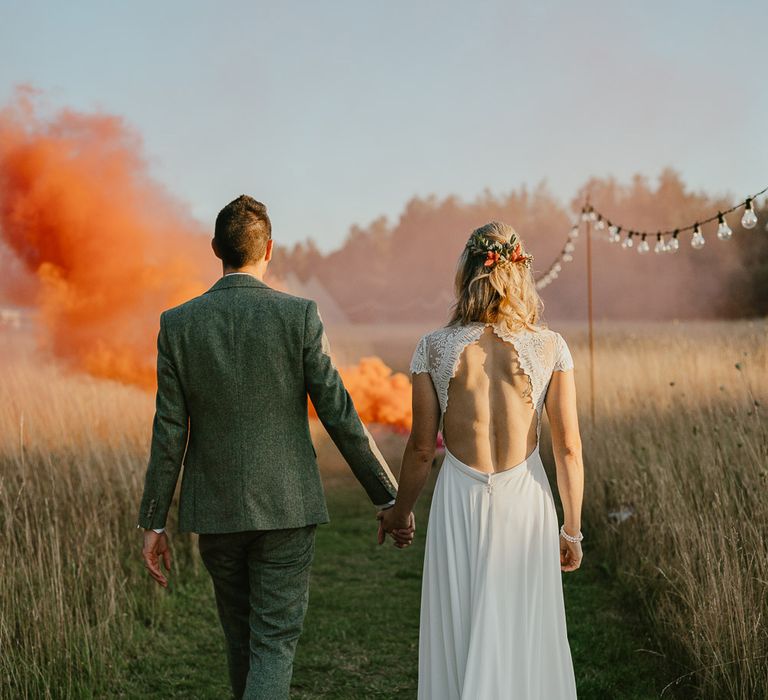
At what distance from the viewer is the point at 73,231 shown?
50.3ft

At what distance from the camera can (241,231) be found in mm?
3521

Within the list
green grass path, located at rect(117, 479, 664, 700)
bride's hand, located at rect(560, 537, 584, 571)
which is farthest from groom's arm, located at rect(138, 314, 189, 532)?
green grass path, located at rect(117, 479, 664, 700)

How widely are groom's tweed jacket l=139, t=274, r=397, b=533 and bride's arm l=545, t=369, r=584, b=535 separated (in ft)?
2.74

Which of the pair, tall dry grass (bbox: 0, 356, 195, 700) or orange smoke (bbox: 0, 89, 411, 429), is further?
orange smoke (bbox: 0, 89, 411, 429)

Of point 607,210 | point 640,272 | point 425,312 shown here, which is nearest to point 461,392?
point 425,312

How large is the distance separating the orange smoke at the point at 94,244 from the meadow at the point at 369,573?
269 inches

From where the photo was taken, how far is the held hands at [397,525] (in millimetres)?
3715

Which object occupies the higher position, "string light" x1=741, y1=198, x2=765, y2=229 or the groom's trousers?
"string light" x1=741, y1=198, x2=765, y2=229

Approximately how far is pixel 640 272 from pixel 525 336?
108 feet

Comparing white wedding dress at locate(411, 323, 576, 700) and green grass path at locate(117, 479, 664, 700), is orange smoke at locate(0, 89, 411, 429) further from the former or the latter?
white wedding dress at locate(411, 323, 576, 700)

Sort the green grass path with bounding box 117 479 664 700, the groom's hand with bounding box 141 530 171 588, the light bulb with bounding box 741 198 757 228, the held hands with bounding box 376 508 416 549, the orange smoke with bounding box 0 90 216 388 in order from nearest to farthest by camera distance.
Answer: the groom's hand with bounding box 141 530 171 588 → the held hands with bounding box 376 508 416 549 → the green grass path with bounding box 117 479 664 700 → the light bulb with bounding box 741 198 757 228 → the orange smoke with bounding box 0 90 216 388

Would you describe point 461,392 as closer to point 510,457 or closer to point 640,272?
point 510,457

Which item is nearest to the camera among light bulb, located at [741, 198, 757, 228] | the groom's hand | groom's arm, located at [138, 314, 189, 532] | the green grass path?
groom's arm, located at [138, 314, 189, 532]

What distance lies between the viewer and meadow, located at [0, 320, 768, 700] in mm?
4516
